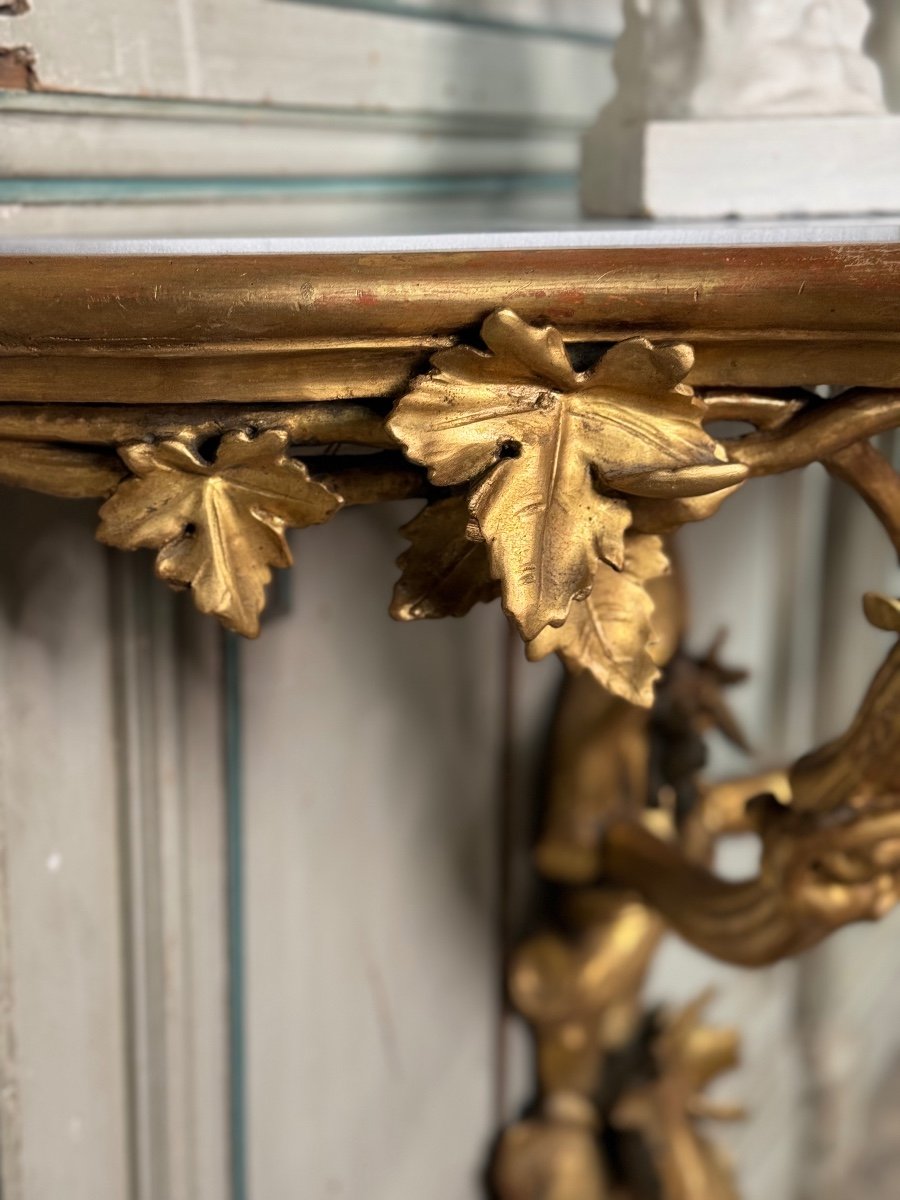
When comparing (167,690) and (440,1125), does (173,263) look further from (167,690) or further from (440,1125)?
(440,1125)

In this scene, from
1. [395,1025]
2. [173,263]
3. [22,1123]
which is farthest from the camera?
[395,1025]

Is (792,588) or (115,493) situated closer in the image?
(115,493)

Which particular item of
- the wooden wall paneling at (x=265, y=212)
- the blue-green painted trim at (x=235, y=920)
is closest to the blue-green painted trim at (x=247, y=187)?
the wooden wall paneling at (x=265, y=212)

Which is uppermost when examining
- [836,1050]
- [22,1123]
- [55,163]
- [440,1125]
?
[55,163]

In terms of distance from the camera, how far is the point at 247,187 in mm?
386

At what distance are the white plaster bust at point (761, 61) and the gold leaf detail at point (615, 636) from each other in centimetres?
14

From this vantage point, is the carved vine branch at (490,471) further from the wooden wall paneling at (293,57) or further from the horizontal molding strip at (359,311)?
the wooden wall paneling at (293,57)

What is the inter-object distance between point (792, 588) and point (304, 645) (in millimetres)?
438

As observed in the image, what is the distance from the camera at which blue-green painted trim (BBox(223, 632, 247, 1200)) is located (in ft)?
1.28

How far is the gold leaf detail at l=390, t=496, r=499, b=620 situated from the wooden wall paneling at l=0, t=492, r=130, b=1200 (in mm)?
102

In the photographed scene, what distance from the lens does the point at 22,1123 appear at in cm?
35

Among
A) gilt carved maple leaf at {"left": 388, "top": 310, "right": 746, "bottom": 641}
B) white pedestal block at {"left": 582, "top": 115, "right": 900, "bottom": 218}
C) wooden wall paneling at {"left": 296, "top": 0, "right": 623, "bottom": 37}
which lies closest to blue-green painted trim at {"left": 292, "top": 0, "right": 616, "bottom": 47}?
wooden wall paneling at {"left": 296, "top": 0, "right": 623, "bottom": 37}

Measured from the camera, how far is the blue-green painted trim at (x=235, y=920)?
392 mm

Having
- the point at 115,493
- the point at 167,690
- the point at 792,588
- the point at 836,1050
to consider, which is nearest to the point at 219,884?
the point at 167,690
